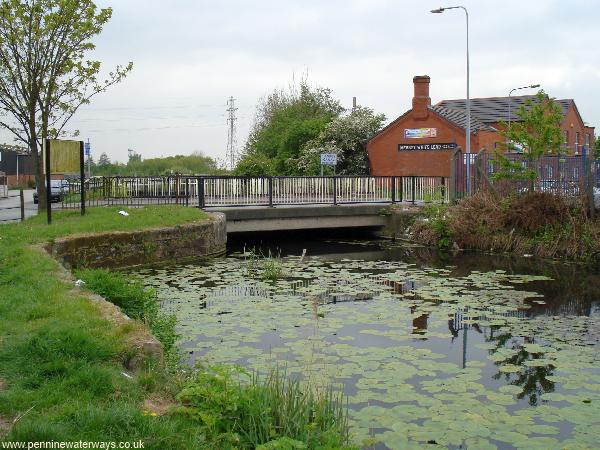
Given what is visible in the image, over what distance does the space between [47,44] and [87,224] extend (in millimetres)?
5509

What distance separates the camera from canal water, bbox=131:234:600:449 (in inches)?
231

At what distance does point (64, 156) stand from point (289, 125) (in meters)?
30.2

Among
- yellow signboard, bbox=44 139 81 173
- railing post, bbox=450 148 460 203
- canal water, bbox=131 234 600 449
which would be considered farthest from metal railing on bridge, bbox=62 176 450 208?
canal water, bbox=131 234 600 449

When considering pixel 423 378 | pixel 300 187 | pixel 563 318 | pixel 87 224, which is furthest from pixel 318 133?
pixel 423 378

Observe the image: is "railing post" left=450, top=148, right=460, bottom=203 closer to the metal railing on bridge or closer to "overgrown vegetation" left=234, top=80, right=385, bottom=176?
the metal railing on bridge

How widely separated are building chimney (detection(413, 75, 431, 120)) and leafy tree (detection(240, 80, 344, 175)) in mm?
6249

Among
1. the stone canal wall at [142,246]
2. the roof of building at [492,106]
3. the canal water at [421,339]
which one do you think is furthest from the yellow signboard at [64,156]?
the roof of building at [492,106]

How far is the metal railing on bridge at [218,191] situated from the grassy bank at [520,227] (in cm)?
316

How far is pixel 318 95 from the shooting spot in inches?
1986

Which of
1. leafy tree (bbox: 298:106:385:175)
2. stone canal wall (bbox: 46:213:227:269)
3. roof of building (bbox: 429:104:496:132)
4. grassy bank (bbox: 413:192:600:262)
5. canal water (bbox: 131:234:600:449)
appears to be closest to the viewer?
canal water (bbox: 131:234:600:449)

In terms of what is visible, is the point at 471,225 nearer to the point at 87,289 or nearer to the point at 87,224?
the point at 87,224

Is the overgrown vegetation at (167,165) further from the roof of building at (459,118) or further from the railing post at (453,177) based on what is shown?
the railing post at (453,177)

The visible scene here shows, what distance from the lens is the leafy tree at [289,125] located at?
141ft

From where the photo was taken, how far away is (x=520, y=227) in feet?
61.5
